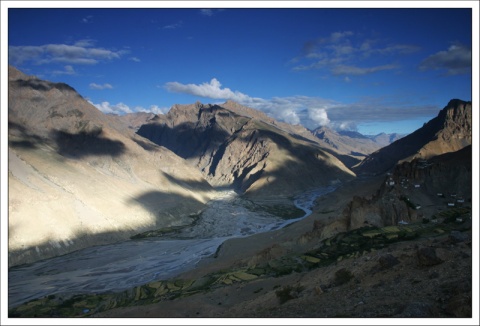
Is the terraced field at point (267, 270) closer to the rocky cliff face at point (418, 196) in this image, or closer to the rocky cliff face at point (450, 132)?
the rocky cliff face at point (418, 196)

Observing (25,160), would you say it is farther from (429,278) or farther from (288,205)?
(429,278)

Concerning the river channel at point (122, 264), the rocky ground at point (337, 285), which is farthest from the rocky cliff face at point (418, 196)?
the river channel at point (122, 264)

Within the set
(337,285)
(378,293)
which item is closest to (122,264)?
(337,285)

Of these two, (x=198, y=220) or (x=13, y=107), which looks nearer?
(x=198, y=220)

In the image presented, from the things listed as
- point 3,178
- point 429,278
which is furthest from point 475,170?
point 3,178

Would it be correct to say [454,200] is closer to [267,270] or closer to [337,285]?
[267,270]

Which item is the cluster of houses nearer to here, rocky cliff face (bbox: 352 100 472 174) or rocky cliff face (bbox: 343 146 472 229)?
rocky cliff face (bbox: 343 146 472 229)
